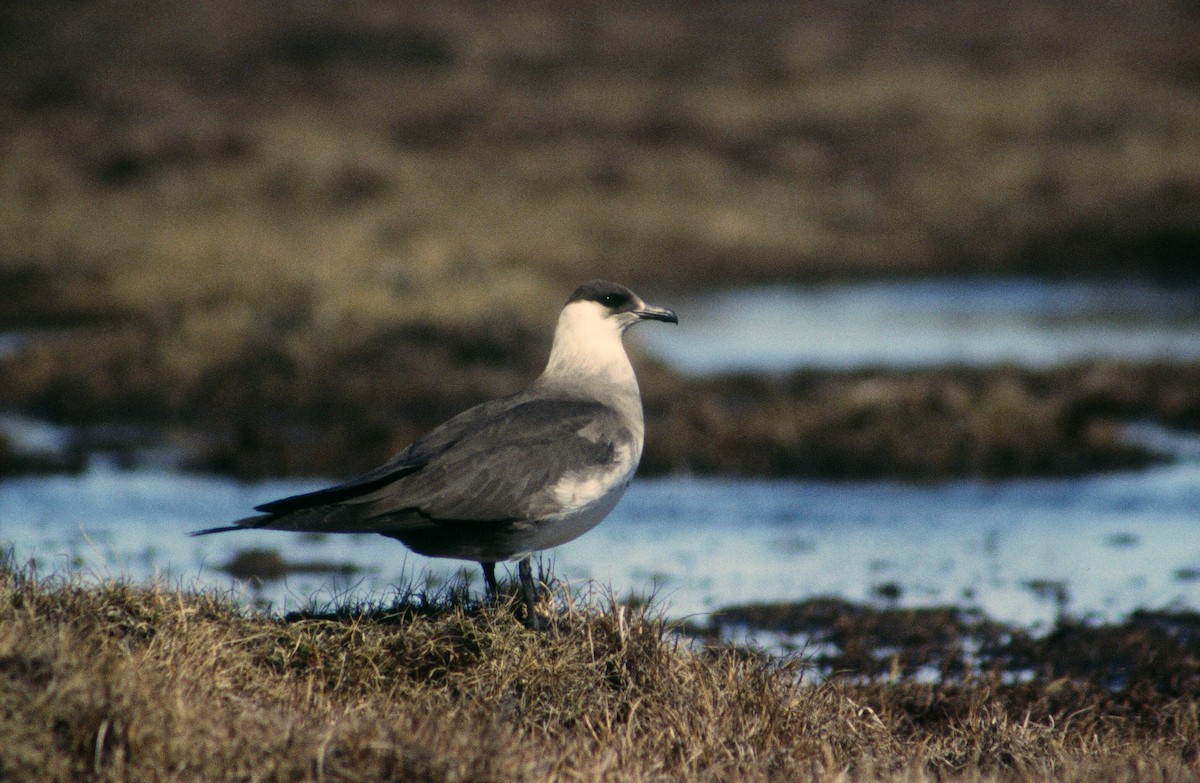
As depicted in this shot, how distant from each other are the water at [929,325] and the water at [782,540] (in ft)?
16.4

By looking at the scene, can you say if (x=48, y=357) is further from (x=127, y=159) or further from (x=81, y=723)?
(x=127, y=159)

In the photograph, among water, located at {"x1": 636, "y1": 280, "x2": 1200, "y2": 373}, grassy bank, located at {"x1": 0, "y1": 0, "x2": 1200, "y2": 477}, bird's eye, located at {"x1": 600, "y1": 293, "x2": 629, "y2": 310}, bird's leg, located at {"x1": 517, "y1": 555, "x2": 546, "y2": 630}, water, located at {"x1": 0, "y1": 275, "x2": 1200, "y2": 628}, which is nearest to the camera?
bird's leg, located at {"x1": 517, "y1": 555, "x2": 546, "y2": 630}

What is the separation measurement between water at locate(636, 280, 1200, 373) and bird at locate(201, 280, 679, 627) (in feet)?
33.4

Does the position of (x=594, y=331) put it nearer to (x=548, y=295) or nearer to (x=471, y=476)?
(x=471, y=476)

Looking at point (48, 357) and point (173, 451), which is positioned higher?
point (48, 357)

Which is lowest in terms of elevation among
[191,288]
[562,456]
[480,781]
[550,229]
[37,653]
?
[480,781]

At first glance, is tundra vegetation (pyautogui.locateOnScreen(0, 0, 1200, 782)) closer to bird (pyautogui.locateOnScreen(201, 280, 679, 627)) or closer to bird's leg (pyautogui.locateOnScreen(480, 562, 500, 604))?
bird's leg (pyautogui.locateOnScreen(480, 562, 500, 604))

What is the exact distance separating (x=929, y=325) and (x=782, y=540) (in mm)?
10902

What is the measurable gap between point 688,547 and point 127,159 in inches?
810

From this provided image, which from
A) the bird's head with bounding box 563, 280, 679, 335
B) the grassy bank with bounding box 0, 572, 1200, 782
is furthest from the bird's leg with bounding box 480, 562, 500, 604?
the bird's head with bounding box 563, 280, 679, 335

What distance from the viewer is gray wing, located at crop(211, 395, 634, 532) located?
572 centimetres

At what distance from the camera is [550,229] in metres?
27.0

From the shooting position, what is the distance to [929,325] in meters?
20.3

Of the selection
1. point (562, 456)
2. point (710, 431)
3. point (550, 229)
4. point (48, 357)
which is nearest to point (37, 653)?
point (562, 456)
